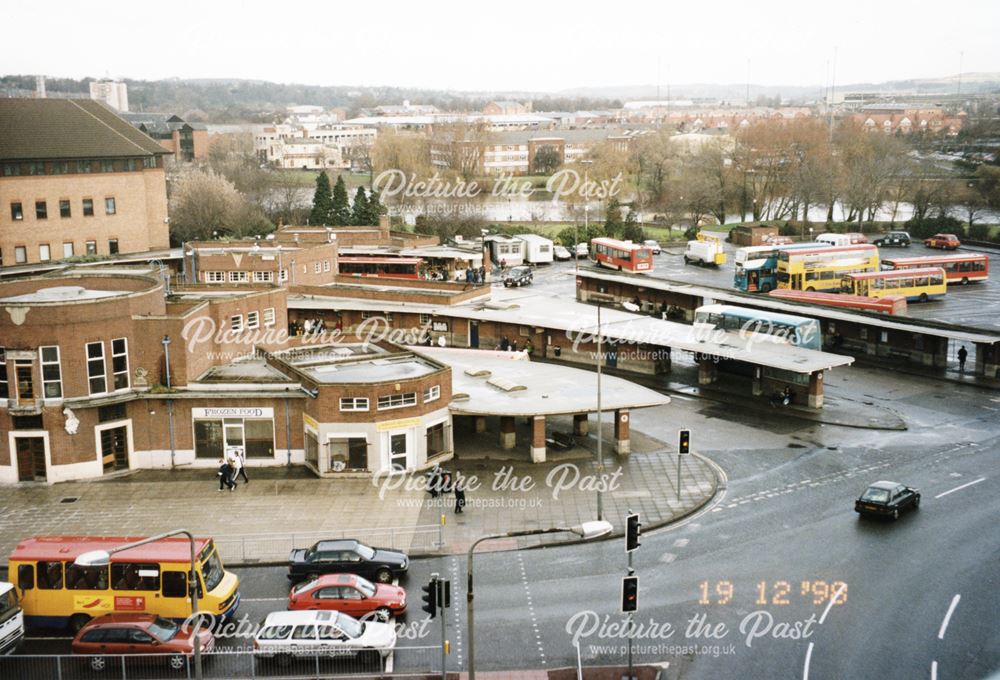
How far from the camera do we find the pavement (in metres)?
30.0

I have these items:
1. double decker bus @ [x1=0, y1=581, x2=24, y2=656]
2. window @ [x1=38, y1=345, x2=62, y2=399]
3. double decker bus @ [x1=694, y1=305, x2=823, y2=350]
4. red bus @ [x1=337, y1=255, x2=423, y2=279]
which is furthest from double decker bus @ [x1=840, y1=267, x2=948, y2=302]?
double decker bus @ [x1=0, y1=581, x2=24, y2=656]

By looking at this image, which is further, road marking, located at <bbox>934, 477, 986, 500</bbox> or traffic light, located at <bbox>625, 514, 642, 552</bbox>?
road marking, located at <bbox>934, 477, 986, 500</bbox>

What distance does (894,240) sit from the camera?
92062 mm

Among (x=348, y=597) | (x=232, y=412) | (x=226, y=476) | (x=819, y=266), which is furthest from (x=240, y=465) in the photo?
(x=819, y=266)

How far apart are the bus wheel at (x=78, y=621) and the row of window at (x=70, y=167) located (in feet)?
167

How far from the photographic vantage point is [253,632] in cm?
2403

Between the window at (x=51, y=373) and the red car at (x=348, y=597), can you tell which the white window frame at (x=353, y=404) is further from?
the red car at (x=348, y=597)

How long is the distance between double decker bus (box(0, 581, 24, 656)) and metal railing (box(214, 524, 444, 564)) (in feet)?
19.8

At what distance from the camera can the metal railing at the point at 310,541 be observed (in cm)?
2878

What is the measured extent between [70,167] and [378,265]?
2270cm

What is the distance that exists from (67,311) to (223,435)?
7.03 m

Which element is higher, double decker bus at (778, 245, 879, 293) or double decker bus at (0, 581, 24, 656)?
double decker bus at (778, 245, 879, 293)

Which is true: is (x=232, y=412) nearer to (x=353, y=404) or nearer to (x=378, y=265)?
(x=353, y=404)

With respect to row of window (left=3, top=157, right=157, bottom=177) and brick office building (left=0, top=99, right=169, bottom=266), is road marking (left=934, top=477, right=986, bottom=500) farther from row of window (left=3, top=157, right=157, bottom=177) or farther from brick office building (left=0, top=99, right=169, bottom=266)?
row of window (left=3, top=157, right=157, bottom=177)
